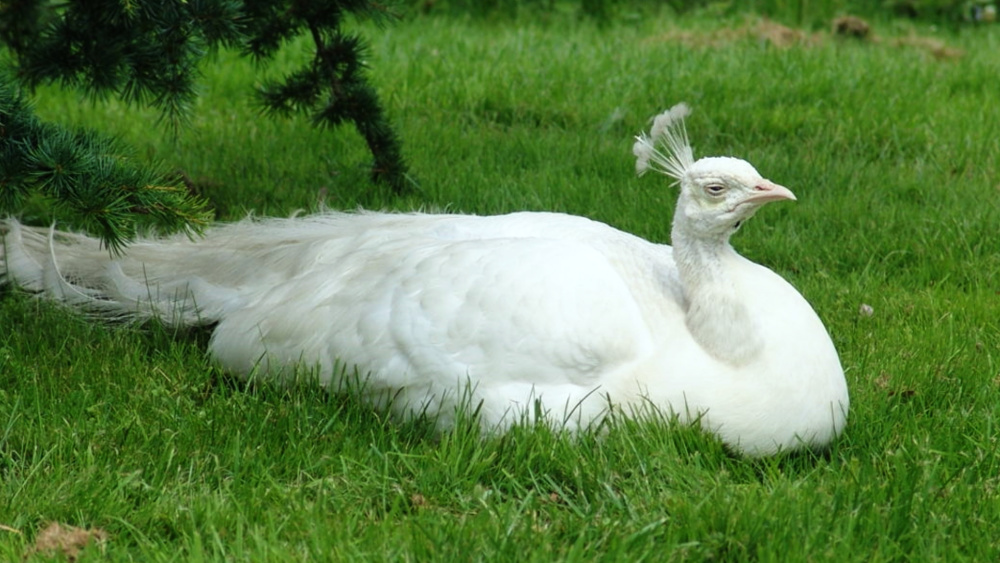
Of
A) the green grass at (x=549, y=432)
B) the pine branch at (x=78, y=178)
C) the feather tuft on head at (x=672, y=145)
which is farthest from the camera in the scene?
the feather tuft on head at (x=672, y=145)

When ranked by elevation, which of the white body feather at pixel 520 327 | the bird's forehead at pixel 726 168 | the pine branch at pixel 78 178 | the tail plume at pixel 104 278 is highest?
the bird's forehead at pixel 726 168

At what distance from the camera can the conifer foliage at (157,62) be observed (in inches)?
143

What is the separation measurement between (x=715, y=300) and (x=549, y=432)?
2.03 ft

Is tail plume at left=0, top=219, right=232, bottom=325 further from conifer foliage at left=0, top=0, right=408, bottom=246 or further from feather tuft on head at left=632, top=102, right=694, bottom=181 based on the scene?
feather tuft on head at left=632, top=102, right=694, bottom=181

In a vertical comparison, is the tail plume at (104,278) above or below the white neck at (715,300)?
below

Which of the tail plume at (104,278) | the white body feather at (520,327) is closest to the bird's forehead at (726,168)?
the white body feather at (520,327)

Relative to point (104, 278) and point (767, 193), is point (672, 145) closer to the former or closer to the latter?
point (767, 193)

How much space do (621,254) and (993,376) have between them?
4.13 ft

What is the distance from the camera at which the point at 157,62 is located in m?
4.54

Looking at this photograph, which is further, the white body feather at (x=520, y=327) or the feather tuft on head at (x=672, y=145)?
the feather tuft on head at (x=672, y=145)

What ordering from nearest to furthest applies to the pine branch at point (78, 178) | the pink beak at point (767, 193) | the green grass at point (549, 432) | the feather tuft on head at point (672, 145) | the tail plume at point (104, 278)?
1. the green grass at point (549, 432)
2. the pink beak at point (767, 193)
3. the pine branch at point (78, 178)
4. the feather tuft on head at point (672, 145)
5. the tail plume at point (104, 278)

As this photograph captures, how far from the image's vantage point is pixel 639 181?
593cm

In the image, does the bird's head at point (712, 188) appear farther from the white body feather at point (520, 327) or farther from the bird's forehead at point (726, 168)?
the white body feather at point (520, 327)

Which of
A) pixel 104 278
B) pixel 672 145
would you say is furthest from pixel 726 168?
pixel 104 278
